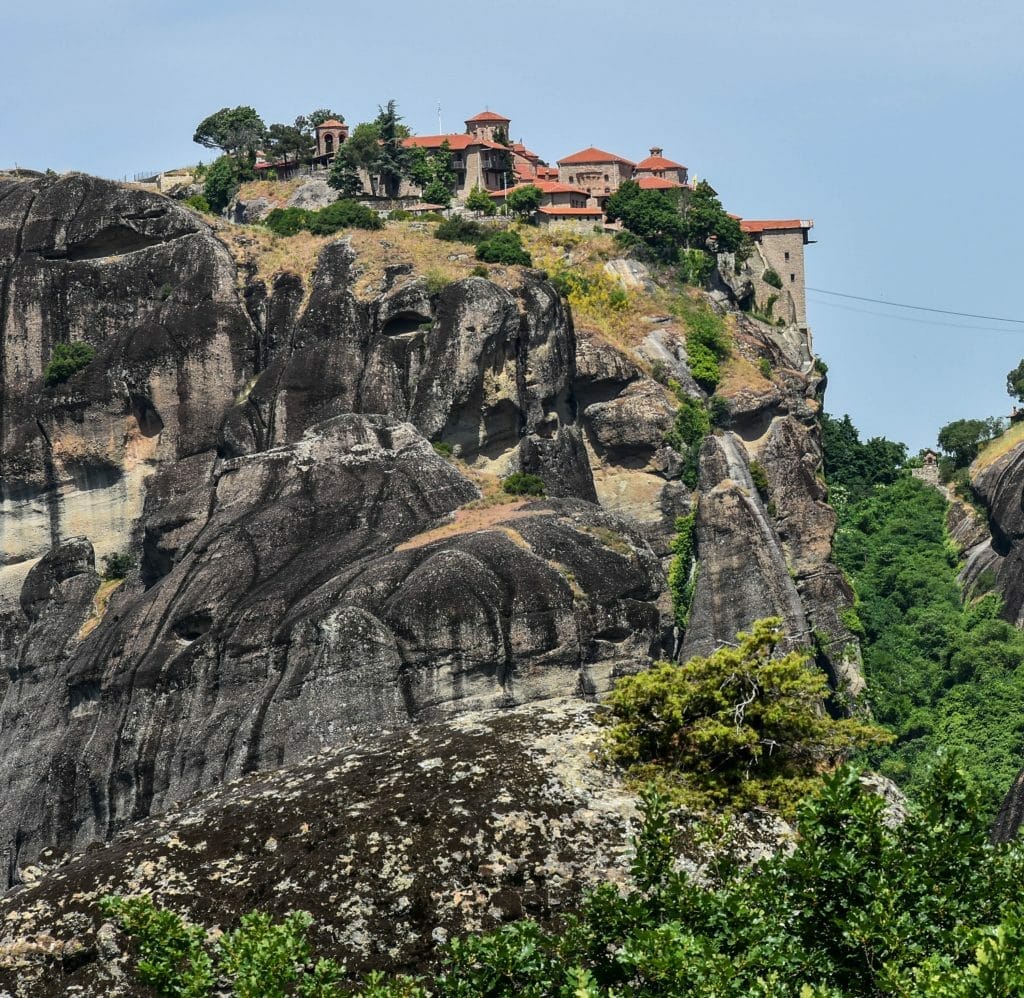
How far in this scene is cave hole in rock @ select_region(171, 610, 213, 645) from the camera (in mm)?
85669

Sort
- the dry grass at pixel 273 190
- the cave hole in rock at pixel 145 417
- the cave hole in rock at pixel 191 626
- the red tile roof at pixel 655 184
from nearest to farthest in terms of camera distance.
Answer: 1. the cave hole in rock at pixel 191 626
2. the cave hole in rock at pixel 145 417
3. the dry grass at pixel 273 190
4. the red tile roof at pixel 655 184

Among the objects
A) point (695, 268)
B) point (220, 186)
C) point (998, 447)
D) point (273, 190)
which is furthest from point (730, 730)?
point (998, 447)

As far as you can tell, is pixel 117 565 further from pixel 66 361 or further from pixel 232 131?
pixel 232 131

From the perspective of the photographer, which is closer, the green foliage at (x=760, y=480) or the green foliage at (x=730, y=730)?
the green foliage at (x=730, y=730)

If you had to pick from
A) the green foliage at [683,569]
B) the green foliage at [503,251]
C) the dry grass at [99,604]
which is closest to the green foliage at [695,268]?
the green foliage at [503,251]

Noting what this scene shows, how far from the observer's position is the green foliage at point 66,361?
10406cm

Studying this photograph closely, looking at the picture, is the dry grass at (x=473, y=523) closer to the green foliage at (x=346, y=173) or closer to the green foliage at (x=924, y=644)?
the green foliage at (x=924, y=644)

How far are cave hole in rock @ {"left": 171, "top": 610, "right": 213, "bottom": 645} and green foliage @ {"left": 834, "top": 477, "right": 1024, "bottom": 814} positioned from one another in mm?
26150

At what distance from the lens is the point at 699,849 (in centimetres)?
3466

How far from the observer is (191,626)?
85.9 m

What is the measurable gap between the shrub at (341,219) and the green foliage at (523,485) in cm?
1896

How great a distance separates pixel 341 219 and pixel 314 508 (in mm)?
24496

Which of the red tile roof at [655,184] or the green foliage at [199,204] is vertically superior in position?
the red tile roof at [655,184]

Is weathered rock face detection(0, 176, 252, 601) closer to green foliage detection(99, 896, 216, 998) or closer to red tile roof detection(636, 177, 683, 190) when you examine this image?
red tile roof detection(636, 177, 683, 190)
